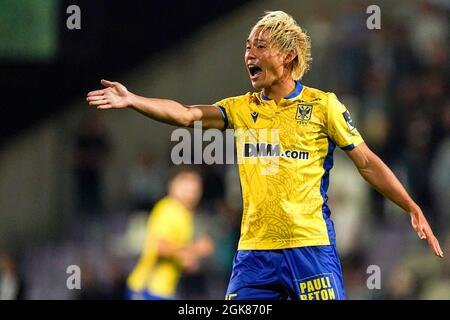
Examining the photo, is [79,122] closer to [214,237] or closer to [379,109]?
[214,237]

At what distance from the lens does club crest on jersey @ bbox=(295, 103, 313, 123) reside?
5867 mm

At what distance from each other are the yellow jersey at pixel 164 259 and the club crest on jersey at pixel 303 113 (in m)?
3.91

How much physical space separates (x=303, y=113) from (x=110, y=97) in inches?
44.1

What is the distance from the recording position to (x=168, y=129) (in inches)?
497

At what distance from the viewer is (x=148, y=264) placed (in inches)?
383

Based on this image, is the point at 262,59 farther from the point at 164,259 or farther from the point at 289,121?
the point at 164,259

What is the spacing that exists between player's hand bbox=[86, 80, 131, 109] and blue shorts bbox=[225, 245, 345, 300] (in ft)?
3.64

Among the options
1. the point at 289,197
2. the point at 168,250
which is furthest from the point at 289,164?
the point at 168,250

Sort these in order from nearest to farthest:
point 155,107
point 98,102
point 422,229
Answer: point 98,102 → point 155,107 → point 422,229

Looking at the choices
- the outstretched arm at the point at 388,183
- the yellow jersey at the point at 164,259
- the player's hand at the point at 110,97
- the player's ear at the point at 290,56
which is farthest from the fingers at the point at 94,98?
the yellow jersey at the point at 164,259

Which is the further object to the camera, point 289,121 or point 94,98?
point 289,121

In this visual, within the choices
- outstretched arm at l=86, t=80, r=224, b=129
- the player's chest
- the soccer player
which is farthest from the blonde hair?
outstretched arm at l=86, t=80, r=224, b=129

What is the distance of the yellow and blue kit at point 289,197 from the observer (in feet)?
18.9

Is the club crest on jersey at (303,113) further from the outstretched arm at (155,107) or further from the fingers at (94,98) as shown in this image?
the fingers at (94,98)
